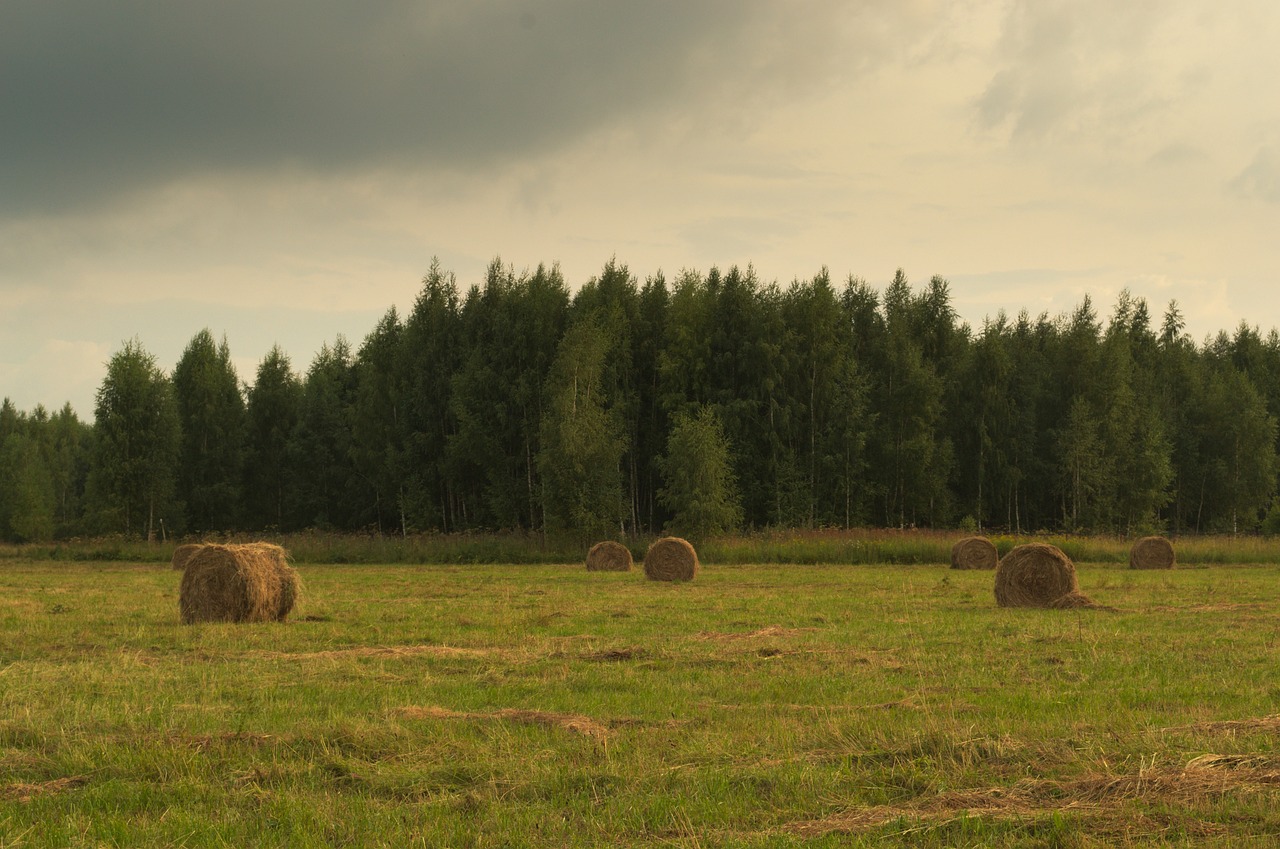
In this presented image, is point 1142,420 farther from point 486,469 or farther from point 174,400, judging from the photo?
point 174,400

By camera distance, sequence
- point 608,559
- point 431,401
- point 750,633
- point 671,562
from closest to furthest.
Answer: point 750,633 < point 671,562 < point 608,559 < point 431,401

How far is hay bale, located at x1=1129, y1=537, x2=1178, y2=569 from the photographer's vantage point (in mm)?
36656

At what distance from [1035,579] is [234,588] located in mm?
15410

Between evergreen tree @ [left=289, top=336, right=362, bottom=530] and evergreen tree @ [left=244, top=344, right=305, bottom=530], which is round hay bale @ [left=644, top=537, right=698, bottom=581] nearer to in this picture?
evergreen tree @ [left=289, top=336, right=362, bottom=530]

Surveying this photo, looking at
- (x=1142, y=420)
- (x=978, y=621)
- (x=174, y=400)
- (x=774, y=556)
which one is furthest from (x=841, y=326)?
(x=978, y=621)

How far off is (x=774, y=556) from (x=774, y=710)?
32.1 m

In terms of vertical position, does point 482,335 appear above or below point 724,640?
above

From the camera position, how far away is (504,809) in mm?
6848

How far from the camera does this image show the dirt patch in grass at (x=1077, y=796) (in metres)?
6.52

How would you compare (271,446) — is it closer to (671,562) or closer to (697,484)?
(697,484)

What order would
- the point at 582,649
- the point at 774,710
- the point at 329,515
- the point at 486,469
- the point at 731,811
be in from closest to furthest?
1. the point at 731,811
2. the point at 774,710
3. the point at 582,649
4. the point at 486,469
5. the point at 329,515

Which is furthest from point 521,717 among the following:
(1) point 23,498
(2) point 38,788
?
(1) point 23,498

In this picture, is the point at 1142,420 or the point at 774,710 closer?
the point at 774,710

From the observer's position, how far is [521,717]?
9.55 m
